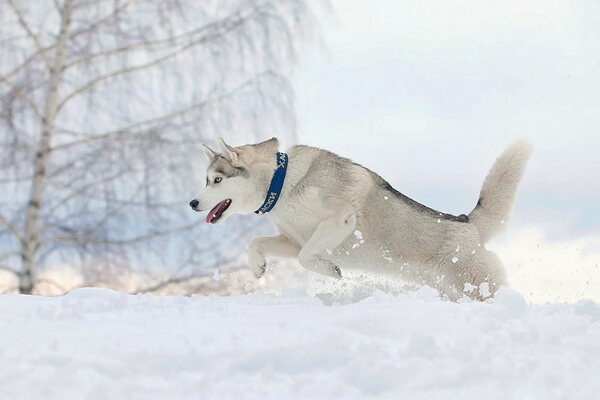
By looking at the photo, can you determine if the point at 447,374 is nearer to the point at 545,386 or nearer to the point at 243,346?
the point at 545,386

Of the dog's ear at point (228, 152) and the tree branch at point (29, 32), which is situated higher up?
the tree branch at point (29, 32)

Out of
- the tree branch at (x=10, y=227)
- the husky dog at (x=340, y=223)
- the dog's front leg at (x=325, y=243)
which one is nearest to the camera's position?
the dog's front leg at (x=325, y=243)

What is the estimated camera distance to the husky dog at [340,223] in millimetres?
5355

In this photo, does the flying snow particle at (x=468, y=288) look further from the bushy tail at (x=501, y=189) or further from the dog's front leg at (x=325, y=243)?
the dog's front leg at (x=325, y=243)

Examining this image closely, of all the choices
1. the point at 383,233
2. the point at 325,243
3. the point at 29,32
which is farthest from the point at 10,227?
the point at 383,233

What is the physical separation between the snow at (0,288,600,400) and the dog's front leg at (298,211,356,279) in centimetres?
150

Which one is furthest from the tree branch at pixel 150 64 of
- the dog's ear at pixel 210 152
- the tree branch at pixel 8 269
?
the dog's ear at pixel 210 152

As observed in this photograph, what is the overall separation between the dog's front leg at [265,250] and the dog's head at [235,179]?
28 cm

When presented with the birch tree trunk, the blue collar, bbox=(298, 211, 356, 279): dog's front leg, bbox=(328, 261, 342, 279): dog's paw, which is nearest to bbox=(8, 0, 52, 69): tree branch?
the birch tree trunk

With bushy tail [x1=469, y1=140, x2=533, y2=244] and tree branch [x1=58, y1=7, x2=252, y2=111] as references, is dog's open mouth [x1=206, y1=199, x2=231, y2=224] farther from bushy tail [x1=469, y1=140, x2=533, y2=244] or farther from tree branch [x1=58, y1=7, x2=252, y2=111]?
tree branch [x1=58, y1=7, x2=252, y2=111]

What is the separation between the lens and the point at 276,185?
5418mm

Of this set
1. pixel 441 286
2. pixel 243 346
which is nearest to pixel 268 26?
pixel 441 286

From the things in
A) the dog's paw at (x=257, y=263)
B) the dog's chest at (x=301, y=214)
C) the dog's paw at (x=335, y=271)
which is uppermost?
the dog's chest at (x=301, y=214)

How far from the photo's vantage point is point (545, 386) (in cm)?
262
